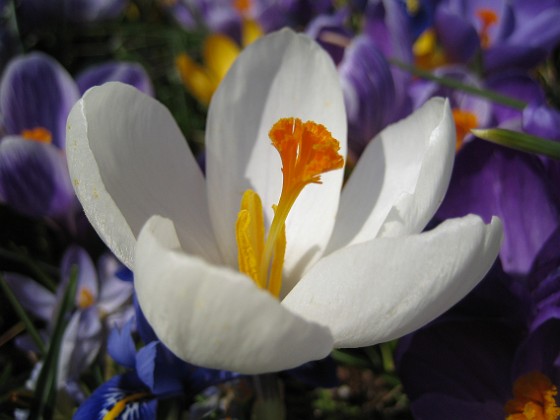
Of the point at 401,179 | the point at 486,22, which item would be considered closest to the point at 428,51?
the point at 486,22

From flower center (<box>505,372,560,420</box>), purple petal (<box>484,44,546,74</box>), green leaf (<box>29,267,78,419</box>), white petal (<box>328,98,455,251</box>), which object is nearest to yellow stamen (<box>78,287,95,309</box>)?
green leaf (<box>29,267,78,419</box>)

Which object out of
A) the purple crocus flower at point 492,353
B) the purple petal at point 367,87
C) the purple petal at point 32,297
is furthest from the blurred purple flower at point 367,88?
the purple petal at point 32,297

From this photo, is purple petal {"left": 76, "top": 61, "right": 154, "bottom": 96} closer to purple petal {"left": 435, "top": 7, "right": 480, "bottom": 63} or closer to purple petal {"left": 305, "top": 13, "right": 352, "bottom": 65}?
purple petal {"left": 305, "top": 13, "right": 352, "bottom": 65}

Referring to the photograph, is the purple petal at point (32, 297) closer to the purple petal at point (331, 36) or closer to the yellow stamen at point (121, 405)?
the yellow stamen at point (121, 405)

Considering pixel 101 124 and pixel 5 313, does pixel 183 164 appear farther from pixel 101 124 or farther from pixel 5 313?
pixel 5 313

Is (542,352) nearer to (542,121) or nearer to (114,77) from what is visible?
(542,121)
